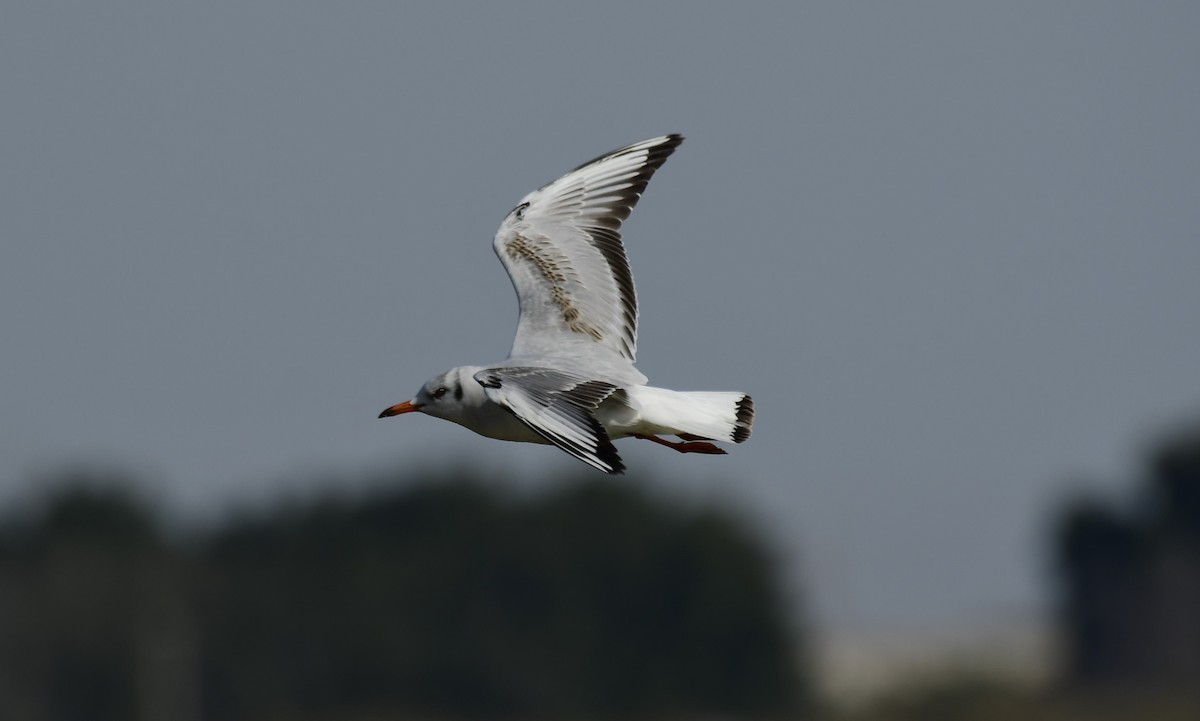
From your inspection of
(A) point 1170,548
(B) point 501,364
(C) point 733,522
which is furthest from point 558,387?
(A) point 1170,548

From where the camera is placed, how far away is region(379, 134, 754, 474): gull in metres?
13.8

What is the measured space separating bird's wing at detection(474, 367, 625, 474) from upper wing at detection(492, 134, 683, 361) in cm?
168

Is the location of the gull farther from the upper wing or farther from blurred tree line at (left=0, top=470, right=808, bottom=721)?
blurred tree line at (left=0, top=470, right=808, bottom=721)

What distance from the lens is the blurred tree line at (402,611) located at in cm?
6550

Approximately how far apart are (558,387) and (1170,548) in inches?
2419

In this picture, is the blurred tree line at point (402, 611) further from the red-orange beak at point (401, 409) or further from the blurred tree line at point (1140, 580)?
the red-orange beak at point (401, 409)

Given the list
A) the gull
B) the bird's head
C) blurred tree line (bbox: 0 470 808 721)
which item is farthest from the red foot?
blurred tree line (bbox: 0 470 808 721)

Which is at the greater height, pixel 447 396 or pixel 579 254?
pixel 579 254

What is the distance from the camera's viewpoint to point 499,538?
72.1 m

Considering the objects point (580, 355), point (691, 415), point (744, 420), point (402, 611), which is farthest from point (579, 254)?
point (402, 611)

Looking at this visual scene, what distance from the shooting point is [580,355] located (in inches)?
633

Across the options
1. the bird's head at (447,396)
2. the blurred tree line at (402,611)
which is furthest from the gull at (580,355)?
the blurred tree line at (402,611)

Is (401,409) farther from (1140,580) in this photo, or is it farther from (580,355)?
(1140,580)

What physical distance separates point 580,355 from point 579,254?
1.45 m
